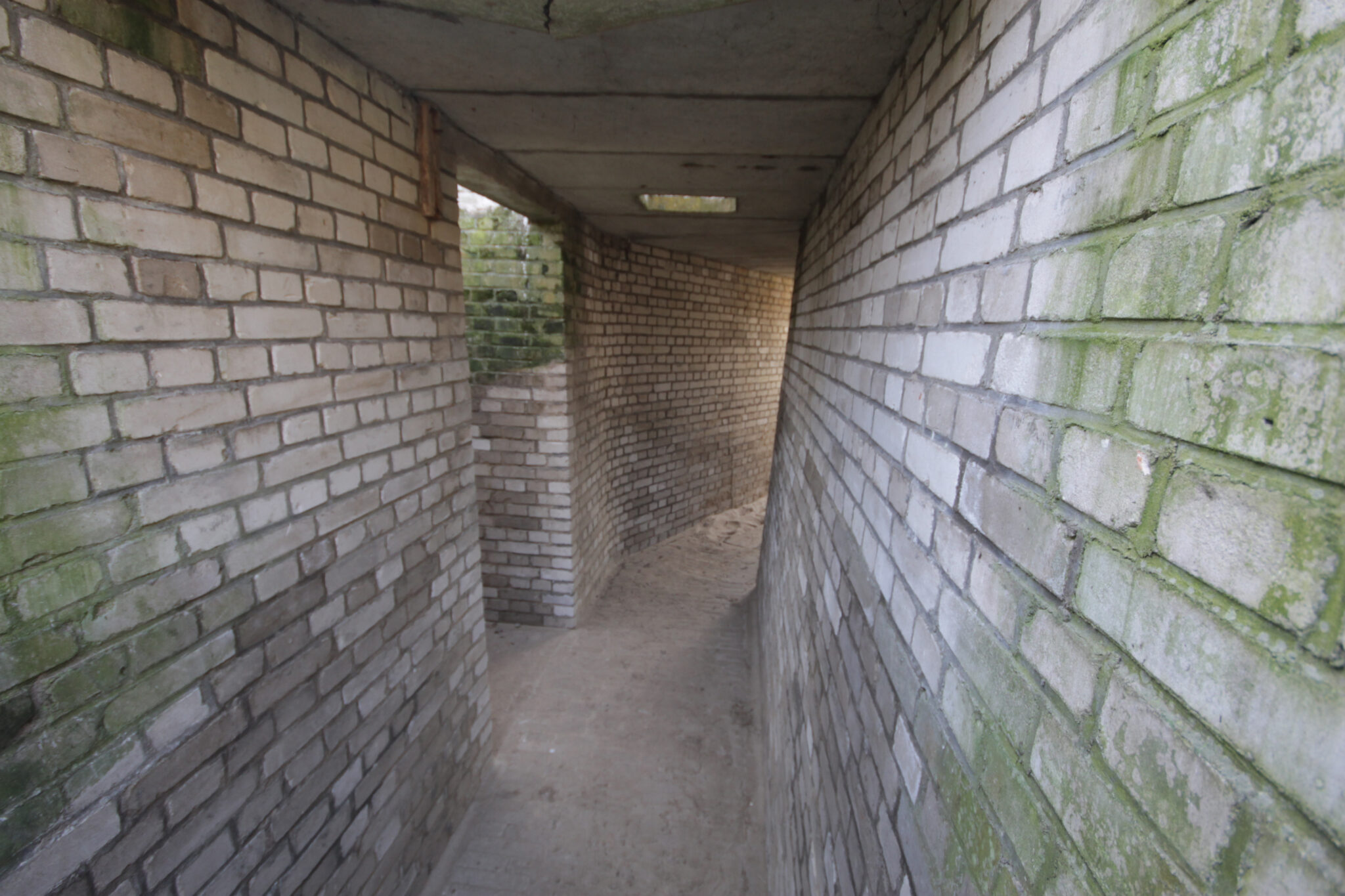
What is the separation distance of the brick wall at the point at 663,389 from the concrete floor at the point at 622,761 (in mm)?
860

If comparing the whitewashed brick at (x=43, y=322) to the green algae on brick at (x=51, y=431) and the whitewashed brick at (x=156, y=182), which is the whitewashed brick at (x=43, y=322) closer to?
the green algae on brick at (x=51, y=431)

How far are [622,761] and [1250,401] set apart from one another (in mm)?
3990

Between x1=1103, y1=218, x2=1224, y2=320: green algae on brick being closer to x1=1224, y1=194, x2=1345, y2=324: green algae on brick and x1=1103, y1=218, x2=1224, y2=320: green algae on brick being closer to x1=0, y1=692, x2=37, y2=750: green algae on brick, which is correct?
x1=1224, y1=194, x2=1345, y2=324: green algae on brick

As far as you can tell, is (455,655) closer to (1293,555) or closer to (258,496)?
(258,496)

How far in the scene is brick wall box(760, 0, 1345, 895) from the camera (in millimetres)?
470

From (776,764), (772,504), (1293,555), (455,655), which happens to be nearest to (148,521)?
(455,655)

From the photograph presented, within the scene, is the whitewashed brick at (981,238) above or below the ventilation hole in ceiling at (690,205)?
below

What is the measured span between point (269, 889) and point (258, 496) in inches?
54.1

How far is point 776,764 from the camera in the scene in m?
3.04

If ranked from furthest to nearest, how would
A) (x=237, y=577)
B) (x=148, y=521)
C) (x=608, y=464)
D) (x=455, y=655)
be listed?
(x=608, y=464) < (x=455, y=655) < (x=237, y=577) < (x=148, y=521)

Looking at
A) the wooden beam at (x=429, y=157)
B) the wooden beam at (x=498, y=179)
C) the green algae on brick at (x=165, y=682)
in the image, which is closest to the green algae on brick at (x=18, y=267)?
the green algae on brick at (x=165, y=682)

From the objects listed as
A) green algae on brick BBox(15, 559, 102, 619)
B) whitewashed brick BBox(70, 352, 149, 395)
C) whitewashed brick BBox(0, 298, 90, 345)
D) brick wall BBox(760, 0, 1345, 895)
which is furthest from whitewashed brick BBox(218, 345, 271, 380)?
brick wall BBox(760, 0, 1345, 895)

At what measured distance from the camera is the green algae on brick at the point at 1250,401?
448 mm

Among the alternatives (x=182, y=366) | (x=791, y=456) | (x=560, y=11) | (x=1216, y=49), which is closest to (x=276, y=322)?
(x=182, y=366)
